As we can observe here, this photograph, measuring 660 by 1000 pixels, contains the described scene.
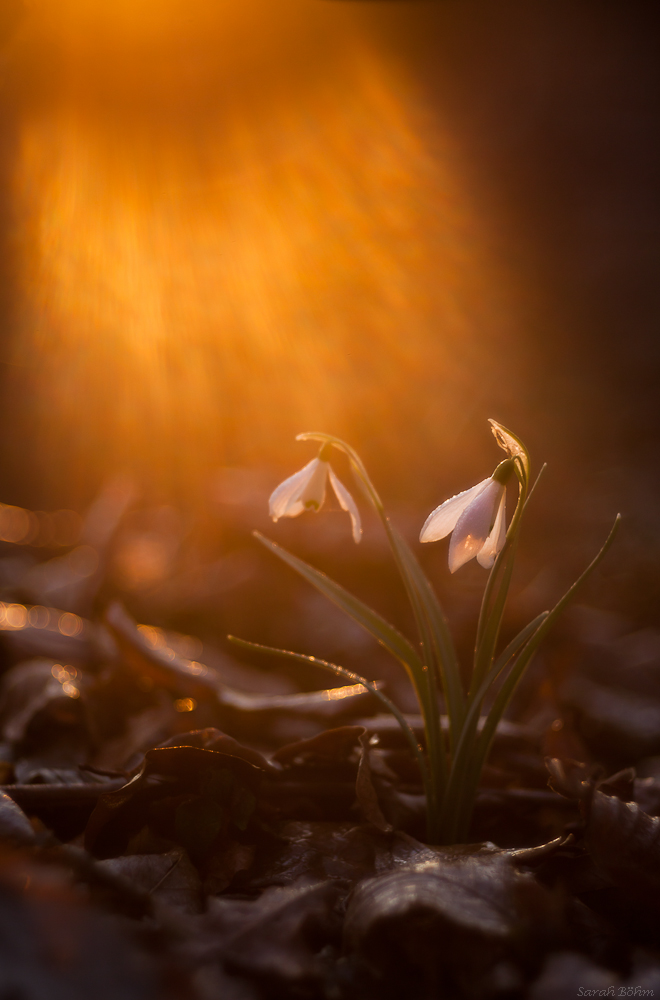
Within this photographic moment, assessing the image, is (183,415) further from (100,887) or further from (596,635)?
(100,887)

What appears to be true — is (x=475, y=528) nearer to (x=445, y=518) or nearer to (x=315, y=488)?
(x=445, y=518)

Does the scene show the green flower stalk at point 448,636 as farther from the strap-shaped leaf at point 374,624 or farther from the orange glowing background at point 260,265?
the orange glowing background at point 260,265

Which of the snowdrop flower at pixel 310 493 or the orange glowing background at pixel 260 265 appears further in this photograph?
the orange glowing background at pixel 260 265

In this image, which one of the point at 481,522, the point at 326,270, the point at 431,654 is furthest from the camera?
the point at 326,270

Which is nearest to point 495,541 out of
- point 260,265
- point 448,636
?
point 448,636

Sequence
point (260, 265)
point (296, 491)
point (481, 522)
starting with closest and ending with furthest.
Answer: point (481, 522) → point (296, 491) → point (260, 265)

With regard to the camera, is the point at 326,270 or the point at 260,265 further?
the point at 326,270
